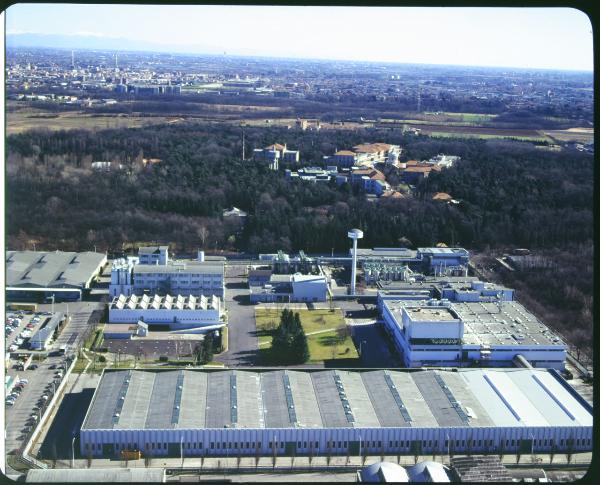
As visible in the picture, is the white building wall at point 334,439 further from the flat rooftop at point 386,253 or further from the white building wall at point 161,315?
the flat rooftop at point 386,253

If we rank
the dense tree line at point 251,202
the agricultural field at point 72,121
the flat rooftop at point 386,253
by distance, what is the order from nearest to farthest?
1. the flat rooftop at point 386,253
2. the dense tree line at point 251,202
3. the agricultural field at point 72,121

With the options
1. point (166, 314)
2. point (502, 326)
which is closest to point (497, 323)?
point (502, 326)

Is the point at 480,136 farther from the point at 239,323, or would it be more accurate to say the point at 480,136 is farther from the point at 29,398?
the point at 29,398

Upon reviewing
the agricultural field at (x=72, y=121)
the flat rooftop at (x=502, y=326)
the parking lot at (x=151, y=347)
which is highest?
the agricultural field at (x=72, y=121)

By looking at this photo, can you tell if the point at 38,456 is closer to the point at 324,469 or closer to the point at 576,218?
the point at 324,469

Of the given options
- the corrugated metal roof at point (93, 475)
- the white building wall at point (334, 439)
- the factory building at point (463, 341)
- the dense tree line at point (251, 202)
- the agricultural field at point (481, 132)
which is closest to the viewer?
the corrugated metal roof at point (93, 475)

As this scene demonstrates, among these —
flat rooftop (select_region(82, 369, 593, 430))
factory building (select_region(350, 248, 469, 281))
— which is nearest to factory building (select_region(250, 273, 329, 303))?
factory building (select_region(350, 248, 469, 281))

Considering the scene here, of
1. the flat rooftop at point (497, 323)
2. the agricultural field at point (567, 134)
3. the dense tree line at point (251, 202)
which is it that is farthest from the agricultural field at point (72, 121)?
the flat rooftop at point (497, 323)

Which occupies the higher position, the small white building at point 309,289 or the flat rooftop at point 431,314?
the flat rooftop at point 431,314
